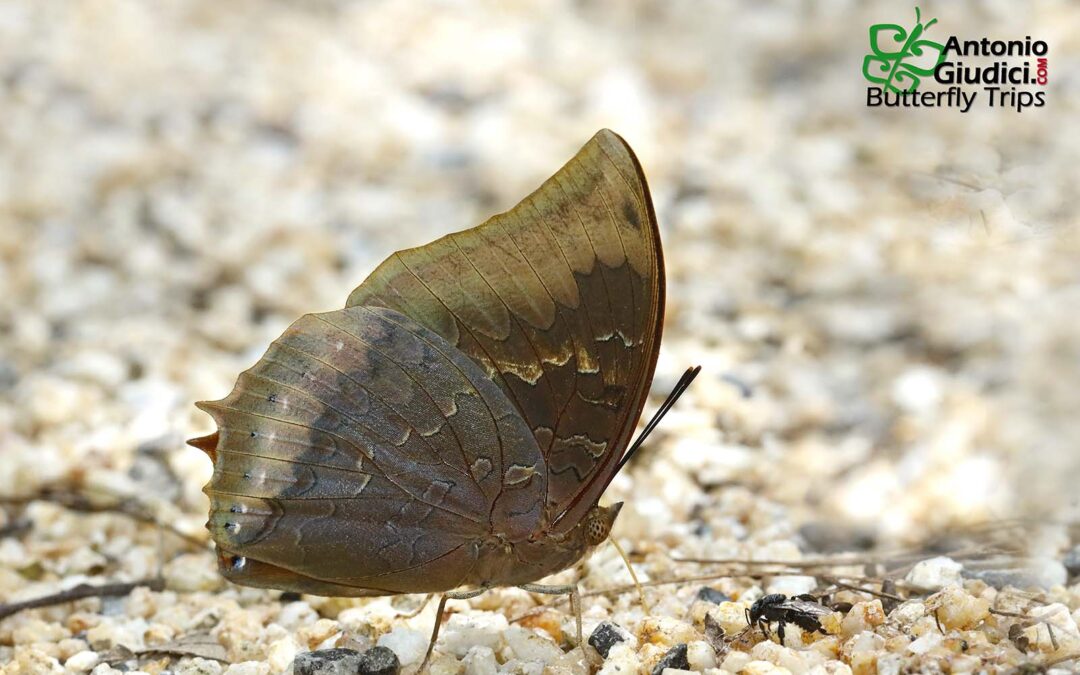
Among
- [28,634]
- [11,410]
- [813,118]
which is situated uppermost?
[813,118]

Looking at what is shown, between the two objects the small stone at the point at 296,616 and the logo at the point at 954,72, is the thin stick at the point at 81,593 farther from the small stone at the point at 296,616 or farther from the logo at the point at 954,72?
the logo at the point at 954,72

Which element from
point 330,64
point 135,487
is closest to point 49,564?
point 135,487

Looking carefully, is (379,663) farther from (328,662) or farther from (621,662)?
(621,662)

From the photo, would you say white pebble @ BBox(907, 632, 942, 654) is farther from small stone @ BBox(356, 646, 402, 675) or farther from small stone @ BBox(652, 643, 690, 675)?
small stone @ BBox(356, 646, 402, 675)

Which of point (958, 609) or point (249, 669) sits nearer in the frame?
point (958, 609)

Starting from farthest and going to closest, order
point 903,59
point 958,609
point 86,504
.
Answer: point 903,59 < point 86,504 < point 958,609

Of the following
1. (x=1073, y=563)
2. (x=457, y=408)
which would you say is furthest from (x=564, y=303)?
(x=1073, y=563)

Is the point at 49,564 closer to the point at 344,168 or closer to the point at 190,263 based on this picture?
the point at 190,263
